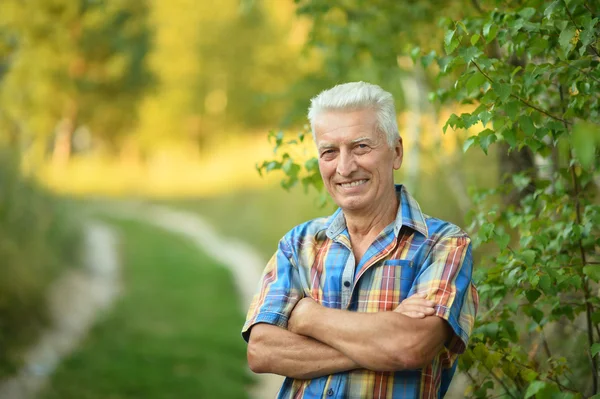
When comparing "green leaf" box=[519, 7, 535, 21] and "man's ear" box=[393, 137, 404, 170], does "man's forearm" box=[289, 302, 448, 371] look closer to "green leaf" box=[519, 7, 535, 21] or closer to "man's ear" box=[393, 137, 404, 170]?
"man's ear" box=[393, 137, 404, 170]

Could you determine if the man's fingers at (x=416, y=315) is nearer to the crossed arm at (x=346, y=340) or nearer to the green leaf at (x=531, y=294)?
the crossed arm at (x=346, y=340)

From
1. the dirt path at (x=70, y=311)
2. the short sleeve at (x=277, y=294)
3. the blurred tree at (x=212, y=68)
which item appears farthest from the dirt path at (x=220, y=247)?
the blurred tree at (x=212, y=68)

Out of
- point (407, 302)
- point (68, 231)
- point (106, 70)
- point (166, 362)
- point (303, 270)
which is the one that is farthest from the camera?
point (106, 70)

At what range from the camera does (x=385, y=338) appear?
7.30 feet

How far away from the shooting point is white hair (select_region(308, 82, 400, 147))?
244 cm

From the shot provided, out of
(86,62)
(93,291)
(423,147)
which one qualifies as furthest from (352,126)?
(86,62)

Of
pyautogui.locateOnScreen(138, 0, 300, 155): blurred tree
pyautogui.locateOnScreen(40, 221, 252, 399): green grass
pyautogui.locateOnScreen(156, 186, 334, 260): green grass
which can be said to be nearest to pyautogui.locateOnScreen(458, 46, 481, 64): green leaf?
pyautogui.locateOnScreen(40, 221, 252, 399): green grass

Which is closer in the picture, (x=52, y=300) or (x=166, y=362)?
(x=166, y=362)

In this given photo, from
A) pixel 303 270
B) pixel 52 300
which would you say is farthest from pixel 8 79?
pixel 303 270

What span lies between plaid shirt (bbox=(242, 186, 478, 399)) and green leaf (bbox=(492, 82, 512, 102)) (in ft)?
1.44

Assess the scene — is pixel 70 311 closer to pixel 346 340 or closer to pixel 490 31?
pixel 346 340

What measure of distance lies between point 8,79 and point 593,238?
754 centimetres

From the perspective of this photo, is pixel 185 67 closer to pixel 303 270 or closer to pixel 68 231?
pixel 68 231

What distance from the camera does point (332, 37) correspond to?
639 centimetres
